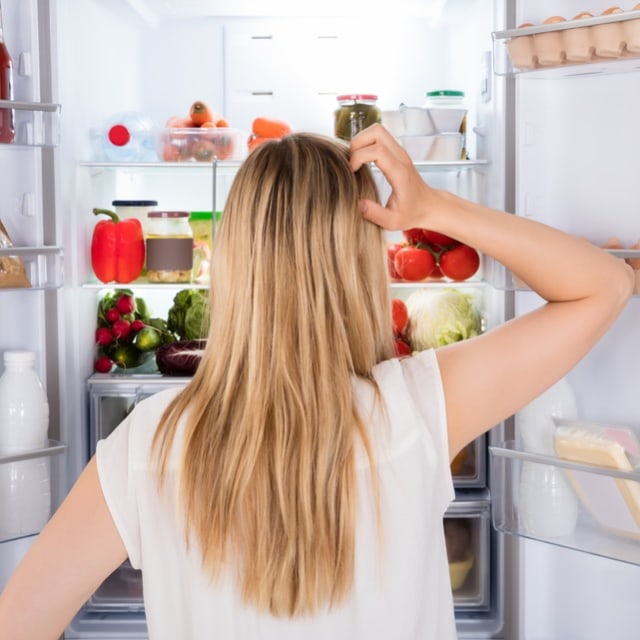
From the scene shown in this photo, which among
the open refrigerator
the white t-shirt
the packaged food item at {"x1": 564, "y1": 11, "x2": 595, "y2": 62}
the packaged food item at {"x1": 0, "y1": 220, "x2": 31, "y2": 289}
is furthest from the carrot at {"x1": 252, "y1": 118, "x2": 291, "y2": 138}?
the white t-shirt

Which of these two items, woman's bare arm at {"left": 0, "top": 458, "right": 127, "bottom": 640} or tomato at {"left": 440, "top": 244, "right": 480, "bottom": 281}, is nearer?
woman's bare arm at {"left": 0, "top": 458, "right": 127, "bottom": 640}

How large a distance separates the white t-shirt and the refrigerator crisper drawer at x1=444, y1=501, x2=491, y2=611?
71.3 inches

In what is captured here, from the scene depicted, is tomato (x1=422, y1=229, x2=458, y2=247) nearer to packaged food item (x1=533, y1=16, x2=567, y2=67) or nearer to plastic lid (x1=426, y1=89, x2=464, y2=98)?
plastic lid (x1=426, y1=89, x2=464, y2=98)

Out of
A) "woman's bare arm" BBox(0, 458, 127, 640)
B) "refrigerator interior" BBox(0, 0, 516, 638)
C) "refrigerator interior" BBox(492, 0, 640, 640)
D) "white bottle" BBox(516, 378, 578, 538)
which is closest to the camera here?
"woman's bare arm" BBox(0, 458, 127, 640)

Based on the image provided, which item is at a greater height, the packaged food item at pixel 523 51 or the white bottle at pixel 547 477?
the packaged food item at pixel 523 51

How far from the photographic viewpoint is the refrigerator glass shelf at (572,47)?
1.78m

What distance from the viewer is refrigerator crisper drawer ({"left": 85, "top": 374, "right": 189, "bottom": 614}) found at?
106 inches

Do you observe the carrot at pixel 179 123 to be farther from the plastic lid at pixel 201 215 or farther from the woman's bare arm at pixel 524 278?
the woman's bare arm at pixel 524 278


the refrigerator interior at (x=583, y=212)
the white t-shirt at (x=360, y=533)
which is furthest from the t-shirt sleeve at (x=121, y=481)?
the refrigerator interior at (x=583, y=212)

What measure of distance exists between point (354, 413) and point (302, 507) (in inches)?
4.1

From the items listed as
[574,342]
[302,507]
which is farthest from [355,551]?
[574,342]

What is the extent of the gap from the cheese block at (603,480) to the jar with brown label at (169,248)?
123 centimetres

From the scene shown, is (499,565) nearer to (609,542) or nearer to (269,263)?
(609,542)

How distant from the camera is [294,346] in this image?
95 centimetres
